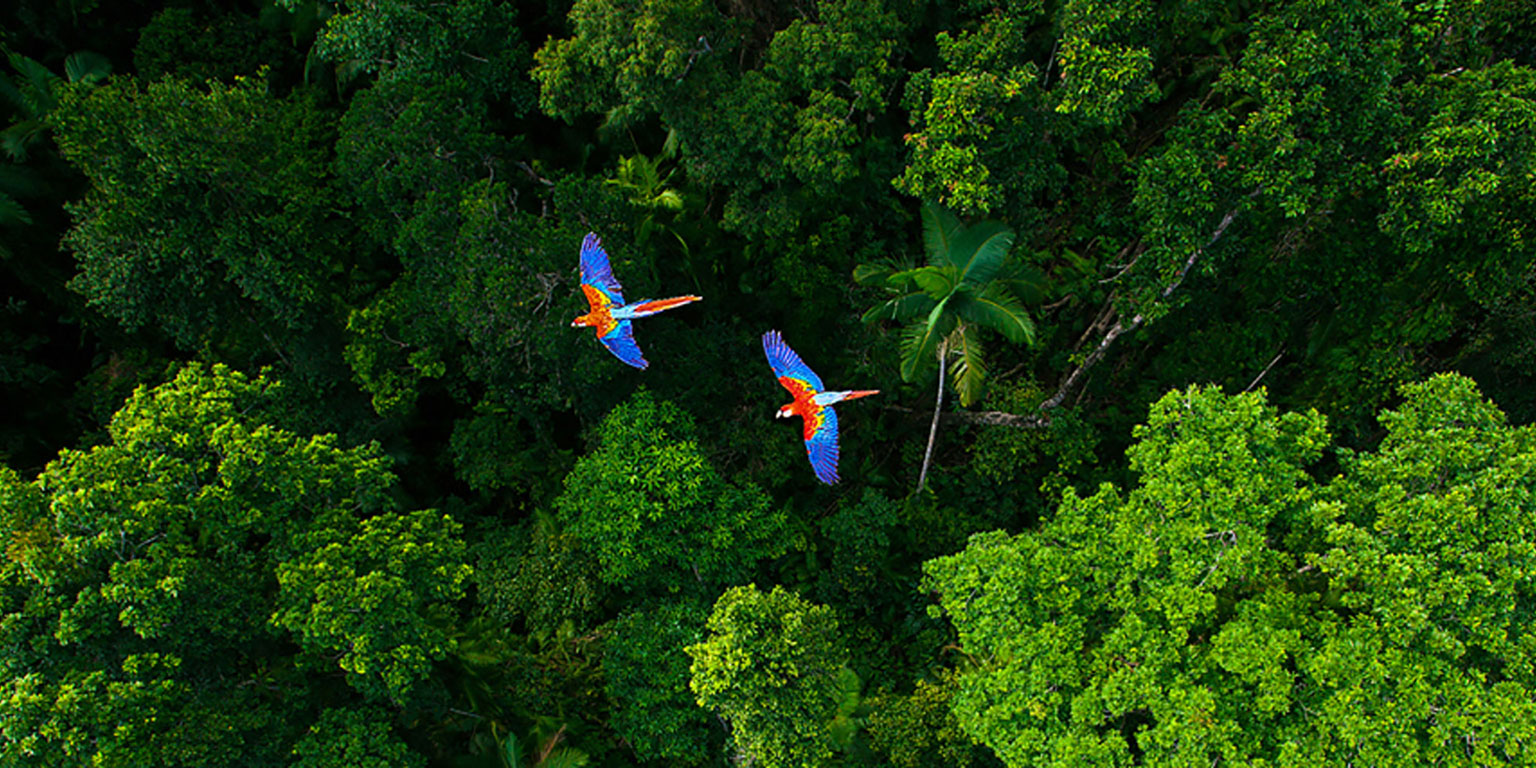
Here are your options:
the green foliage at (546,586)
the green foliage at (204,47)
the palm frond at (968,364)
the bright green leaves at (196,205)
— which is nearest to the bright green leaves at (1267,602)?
the palm frond at (968,364)

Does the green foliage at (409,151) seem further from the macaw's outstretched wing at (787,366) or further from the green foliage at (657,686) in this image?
the green foliage at (657,686)

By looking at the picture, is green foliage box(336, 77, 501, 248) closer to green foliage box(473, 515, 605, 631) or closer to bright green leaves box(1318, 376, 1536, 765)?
green foliage box(473, 515, 605, 631)

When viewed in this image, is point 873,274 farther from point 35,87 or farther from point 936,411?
point 35,87

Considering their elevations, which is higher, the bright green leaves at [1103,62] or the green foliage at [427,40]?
the green foliage at [427,40]

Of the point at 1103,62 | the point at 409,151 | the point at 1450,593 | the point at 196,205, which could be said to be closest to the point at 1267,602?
the point at 1450,593

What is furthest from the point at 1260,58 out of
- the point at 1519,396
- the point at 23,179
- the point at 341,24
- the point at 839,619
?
the point at 23,179
